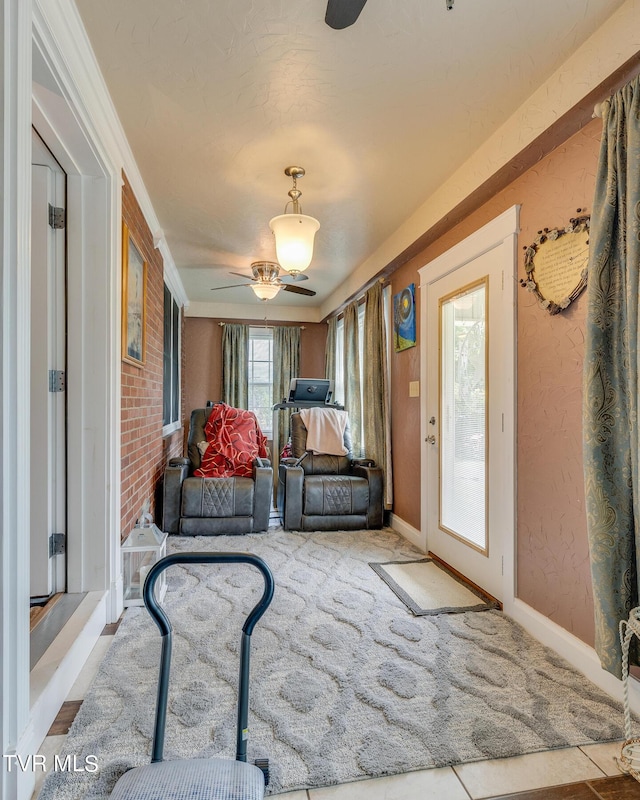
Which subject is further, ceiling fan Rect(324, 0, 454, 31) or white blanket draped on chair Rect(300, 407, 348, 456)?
white blanket draped on chair Rect(300, 407, 348, 456)

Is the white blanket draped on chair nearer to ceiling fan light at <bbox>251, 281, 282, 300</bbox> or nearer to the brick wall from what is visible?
ceiling fan light at <bbox>251, 281, 282, 300</bbox>

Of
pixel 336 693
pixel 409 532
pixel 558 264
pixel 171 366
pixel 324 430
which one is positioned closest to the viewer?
pixel 336 693

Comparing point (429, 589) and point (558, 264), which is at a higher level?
point (558, 264)

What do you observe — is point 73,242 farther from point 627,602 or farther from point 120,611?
point 627,602

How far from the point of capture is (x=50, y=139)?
189 centimetres

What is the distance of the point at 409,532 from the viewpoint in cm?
368

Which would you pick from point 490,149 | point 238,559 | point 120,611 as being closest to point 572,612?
point 238,559

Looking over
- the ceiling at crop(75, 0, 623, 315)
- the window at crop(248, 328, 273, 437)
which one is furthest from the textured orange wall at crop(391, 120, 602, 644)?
the window at crop(248, 328, 273, 437)

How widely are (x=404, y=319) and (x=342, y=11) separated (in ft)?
8.61

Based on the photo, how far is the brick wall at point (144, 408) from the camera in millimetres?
2609

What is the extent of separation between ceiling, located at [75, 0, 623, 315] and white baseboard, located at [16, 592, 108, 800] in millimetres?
2285

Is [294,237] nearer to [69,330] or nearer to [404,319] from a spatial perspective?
[69,330]

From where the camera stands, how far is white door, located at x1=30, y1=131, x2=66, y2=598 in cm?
203

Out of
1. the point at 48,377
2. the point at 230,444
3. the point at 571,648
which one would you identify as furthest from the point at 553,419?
the point at 230,444
